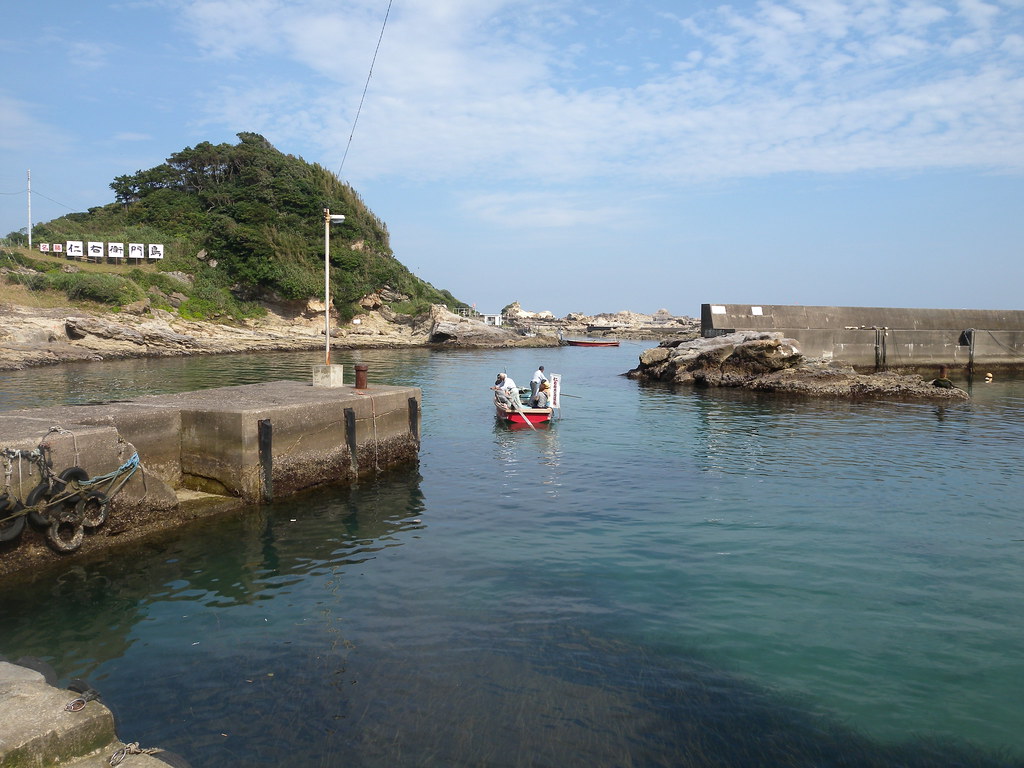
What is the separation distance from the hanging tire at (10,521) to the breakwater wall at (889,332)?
34106 mm

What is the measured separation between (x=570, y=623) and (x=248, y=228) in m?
64.0

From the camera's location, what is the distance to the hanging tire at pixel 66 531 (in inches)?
343

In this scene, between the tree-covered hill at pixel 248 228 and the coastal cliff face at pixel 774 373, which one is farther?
the tree-covered hill at pixel 248 228

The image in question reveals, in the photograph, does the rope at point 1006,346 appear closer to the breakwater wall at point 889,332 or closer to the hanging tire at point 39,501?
the breakwater wall at point 889,332

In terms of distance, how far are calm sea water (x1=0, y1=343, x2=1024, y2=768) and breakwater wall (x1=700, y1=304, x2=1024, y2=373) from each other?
2271cm

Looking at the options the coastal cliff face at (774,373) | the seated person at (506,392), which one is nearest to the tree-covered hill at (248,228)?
the coastal cliff face at (774,373)

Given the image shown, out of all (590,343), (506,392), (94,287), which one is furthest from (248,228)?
(506,392)

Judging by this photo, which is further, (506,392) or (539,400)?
(506,392)

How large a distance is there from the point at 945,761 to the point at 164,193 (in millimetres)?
82910

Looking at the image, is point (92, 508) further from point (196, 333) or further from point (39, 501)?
point (196, 333)

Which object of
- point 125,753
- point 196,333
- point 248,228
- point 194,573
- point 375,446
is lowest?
point 194,573

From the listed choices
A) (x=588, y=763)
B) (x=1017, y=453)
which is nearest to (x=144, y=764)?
(x=588, y=763)

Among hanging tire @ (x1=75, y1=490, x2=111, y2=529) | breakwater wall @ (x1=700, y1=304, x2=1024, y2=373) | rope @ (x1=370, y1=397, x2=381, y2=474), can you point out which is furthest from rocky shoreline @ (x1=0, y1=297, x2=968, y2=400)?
hanging tire @ (x1=75, y1=490, x2=111, y2=529)

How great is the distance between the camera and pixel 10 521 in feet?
26.7
